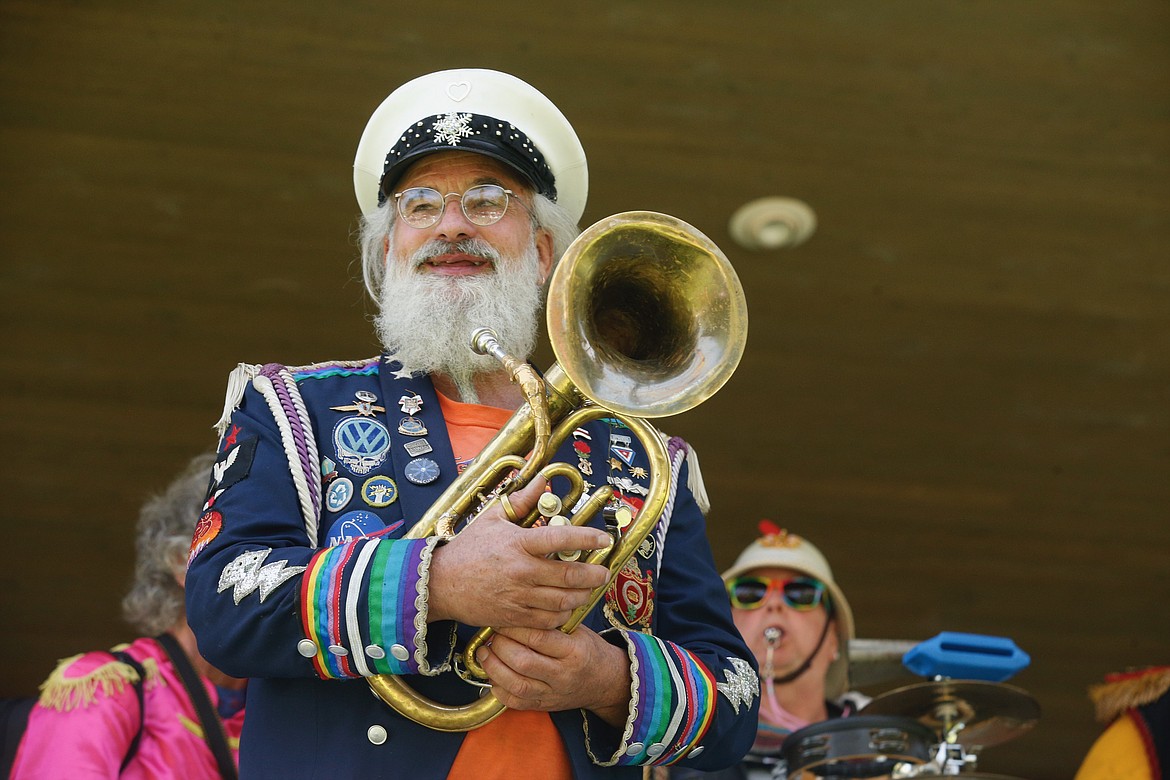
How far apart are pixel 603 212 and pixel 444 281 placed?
312cm

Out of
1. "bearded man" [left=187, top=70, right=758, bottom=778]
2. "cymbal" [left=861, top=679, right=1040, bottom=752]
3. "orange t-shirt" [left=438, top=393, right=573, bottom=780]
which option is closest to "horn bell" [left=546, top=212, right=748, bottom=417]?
"bearded man" [left=187, top=70, right=758, bottom=778]

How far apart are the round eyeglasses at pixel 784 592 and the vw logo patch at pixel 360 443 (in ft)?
8.87

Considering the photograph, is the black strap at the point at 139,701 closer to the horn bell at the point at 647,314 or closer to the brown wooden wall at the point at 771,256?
the horn bell at the point at 647,314

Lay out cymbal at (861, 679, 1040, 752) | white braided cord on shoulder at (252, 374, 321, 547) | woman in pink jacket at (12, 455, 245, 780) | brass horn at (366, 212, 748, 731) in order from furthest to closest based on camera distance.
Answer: cymbal at (861, 679, 1040, 752)
woman in pink jacket at (12, 455, 245, 780)
white braided cord on shoulder at (252, 374, 321, 547)
brass horn at (366, 212, 748, 731)

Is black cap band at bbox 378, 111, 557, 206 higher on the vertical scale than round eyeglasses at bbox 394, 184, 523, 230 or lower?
higher

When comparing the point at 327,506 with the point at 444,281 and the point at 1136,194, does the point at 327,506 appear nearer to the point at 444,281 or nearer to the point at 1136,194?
the point at 444,281

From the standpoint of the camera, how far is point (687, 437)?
5816 millimetres

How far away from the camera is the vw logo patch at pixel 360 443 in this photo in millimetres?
2031

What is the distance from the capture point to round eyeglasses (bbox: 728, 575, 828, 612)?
14.9 feet

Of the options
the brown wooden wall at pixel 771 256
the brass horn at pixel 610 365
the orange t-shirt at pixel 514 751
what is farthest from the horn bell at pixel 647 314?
the brown wooden wall at pixel 771 256

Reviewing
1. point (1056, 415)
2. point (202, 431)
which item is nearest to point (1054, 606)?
point (1056, 415)

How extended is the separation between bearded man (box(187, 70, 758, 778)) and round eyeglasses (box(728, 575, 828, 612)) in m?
2.34

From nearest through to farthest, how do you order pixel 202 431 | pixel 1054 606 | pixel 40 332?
pixel 40 332 < pixel 202 431 < pixel 1054 606

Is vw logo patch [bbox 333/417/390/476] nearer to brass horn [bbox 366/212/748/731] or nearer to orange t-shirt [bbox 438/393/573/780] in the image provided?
brass horn [bbox 366/212/748/731]
